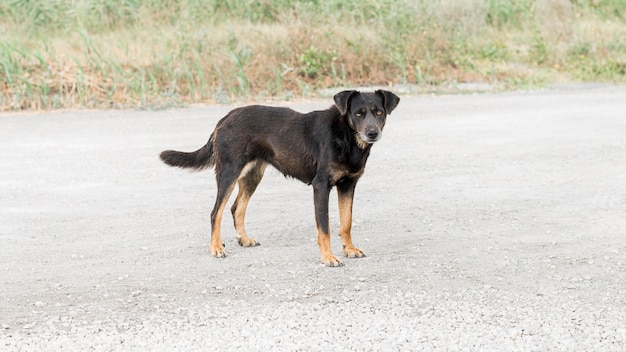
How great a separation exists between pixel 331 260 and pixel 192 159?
1.49 meters

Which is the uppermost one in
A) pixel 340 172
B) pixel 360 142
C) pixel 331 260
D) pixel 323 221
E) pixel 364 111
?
pixel 364 111

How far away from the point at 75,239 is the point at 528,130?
6994mm

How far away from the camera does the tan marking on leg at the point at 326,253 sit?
21.0 feet

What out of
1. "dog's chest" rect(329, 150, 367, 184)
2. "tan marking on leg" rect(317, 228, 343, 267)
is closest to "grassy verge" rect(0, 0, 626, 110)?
"dog's chest" rect(329, 150, 367, 184)

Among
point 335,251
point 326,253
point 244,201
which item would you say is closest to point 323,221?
point 326,253

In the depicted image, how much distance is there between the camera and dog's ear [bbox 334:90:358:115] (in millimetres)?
6469

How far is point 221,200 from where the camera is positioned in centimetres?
679

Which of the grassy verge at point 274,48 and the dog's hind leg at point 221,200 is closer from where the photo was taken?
the dog's hind leg at point 221,200

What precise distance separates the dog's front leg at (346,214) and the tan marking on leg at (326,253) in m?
0.24

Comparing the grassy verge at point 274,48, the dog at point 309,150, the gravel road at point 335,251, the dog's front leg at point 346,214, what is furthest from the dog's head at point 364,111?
the grassy verge at point 274,48

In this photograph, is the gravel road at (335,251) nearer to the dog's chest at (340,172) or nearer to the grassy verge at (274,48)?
the dog's chest at (340,172)

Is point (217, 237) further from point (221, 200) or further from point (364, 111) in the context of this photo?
point (364, 111)

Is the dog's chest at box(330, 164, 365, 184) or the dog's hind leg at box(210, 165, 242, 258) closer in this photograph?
the dog's chest at box(330, 164, 365, 184)

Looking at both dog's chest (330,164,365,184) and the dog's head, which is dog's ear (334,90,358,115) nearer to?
the dog's head
